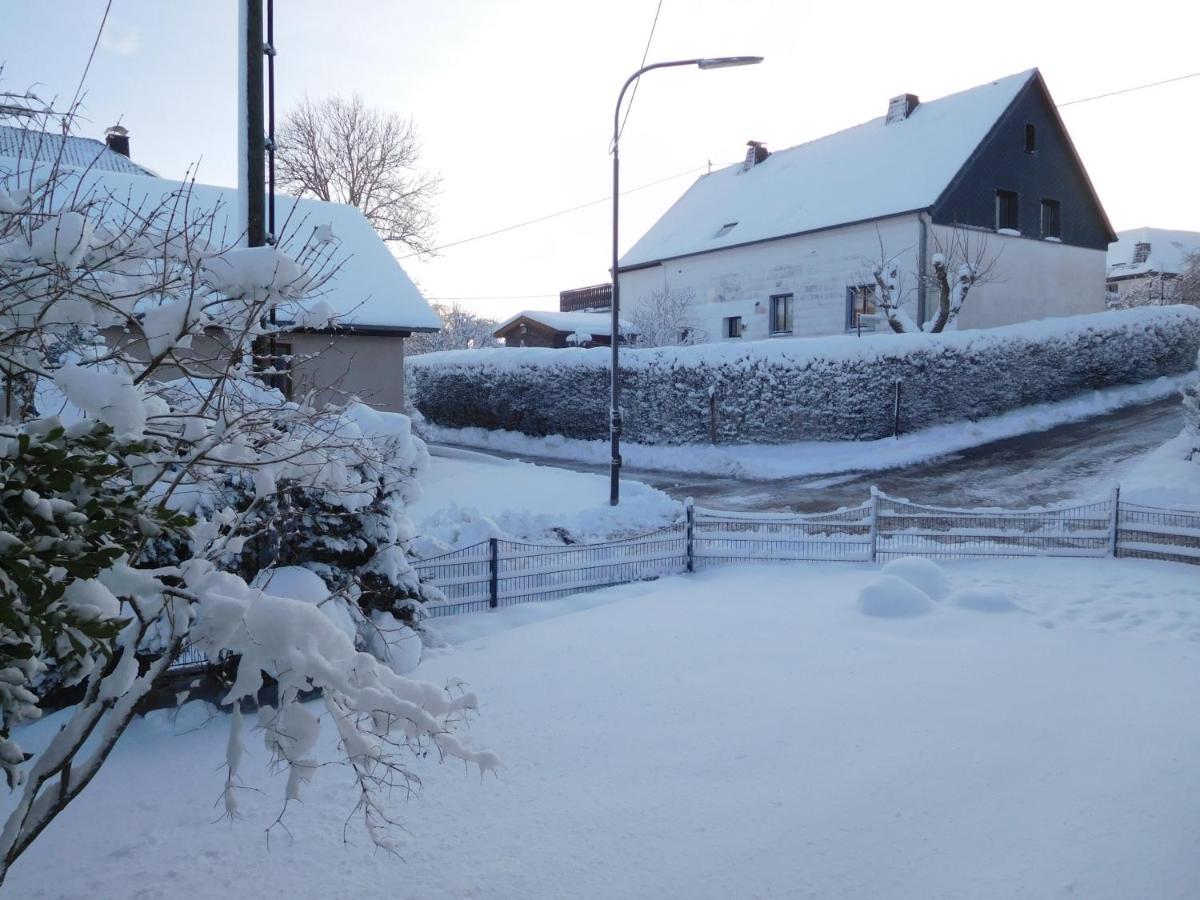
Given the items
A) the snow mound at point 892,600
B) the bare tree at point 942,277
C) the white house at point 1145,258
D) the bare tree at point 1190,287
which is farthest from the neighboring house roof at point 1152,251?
the snow mound at point 892,600

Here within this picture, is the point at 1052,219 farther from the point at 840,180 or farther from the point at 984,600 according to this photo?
the point at 984,600

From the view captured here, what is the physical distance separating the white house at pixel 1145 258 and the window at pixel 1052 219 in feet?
66.9

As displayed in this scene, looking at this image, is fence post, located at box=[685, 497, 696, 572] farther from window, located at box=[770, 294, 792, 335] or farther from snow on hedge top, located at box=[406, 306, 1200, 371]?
window, located at box=[770, 294, 792, 335]

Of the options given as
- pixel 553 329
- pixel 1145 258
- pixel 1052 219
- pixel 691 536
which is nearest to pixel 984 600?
pixel 691 536

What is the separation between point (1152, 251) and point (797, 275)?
4309cm

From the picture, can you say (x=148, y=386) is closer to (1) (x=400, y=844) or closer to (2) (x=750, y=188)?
(1) (x=400, y=844)

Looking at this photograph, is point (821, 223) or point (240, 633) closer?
point (240, 633)

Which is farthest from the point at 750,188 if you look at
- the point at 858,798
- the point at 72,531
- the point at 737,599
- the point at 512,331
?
the point at 72,531

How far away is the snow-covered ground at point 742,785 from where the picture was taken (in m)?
4.05

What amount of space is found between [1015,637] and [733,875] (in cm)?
476

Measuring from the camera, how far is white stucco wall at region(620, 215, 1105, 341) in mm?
26391

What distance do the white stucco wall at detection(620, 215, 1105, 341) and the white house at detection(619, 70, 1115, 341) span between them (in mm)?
42

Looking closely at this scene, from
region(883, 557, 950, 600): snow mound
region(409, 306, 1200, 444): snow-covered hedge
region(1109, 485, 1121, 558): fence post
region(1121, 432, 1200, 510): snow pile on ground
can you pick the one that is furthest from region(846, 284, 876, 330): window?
region(883, 557, 950, 600): snow mound

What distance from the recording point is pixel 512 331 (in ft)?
129
